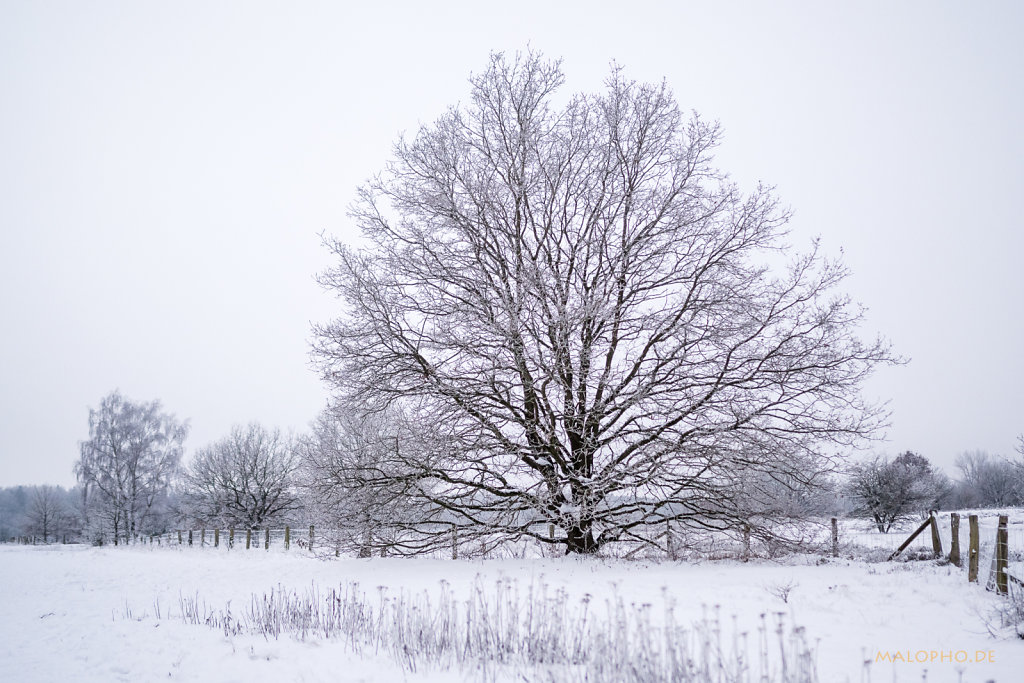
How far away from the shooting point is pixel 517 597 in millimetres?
6176

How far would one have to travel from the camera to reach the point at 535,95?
13.3m

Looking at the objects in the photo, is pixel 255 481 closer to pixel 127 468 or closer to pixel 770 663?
pixel 127 468

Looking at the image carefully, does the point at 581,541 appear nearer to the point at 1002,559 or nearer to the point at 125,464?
the point at 1002,559

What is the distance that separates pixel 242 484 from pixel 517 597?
4050cm

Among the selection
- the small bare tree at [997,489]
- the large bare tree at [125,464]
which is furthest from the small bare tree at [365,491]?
the small bare tree at [997,489]

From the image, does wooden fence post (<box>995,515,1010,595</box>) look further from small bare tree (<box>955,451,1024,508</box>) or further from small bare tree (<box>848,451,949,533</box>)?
small bare tree (<box>955,451,1024,508</box>)

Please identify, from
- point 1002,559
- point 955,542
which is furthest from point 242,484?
point 1002,559

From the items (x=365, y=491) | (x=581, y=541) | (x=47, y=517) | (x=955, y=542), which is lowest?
(x=47, y=517)

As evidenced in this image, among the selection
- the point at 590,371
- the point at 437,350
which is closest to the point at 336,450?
the point at 437,350

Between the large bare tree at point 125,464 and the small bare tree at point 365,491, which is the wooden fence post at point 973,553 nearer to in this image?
the small bare tree at point 365,491

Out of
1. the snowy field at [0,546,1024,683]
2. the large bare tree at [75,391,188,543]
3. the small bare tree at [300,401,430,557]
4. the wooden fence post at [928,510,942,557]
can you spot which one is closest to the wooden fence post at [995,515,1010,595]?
the snowy field at [0,546,1024,683]

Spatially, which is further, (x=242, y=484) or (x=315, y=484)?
(x=242, y=484)

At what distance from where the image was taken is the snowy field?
5074 mm

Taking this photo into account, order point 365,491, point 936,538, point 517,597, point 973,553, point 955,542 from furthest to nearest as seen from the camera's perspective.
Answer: point 365,491, point 936,538, point 955,542, point 973,553, point 517,597
